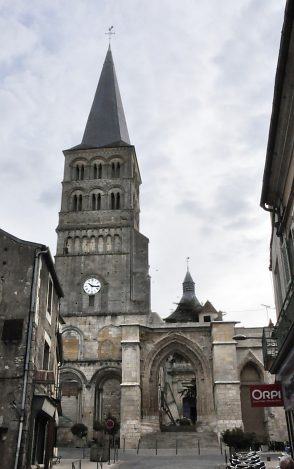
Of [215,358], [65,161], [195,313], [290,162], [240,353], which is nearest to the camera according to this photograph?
[290,162]

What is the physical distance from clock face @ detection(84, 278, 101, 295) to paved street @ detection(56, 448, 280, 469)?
51.8 feet

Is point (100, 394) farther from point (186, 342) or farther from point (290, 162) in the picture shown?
point (290, 162)

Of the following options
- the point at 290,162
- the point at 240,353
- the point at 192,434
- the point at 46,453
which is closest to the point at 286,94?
the point at 290,162

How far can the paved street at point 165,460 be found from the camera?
1995 cm

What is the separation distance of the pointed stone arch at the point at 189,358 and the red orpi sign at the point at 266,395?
22.8m

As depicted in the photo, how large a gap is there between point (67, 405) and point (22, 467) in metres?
24.2

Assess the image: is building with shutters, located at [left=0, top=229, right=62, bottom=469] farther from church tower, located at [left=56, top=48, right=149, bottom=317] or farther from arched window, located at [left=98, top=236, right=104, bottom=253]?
arched window, located at [left=98, top=236, right=104, bottom=253]

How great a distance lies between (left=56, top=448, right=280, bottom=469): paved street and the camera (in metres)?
20.0

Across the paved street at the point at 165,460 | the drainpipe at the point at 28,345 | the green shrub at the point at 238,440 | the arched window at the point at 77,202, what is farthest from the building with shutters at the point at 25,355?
the arched window at the point at 77,202

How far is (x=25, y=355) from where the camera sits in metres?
15.9

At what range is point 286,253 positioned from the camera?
1107 cm

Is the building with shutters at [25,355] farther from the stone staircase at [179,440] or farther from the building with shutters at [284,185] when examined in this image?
the stone staircase at [179,440]

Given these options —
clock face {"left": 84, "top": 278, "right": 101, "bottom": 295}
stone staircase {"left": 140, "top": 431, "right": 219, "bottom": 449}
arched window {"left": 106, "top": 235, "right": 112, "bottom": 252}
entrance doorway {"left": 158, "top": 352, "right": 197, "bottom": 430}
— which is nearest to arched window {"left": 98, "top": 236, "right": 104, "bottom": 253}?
arched window {"left": 106, "top": 235, "right": 112, "bottom": 252}

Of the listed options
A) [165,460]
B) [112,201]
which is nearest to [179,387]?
[112,201]
